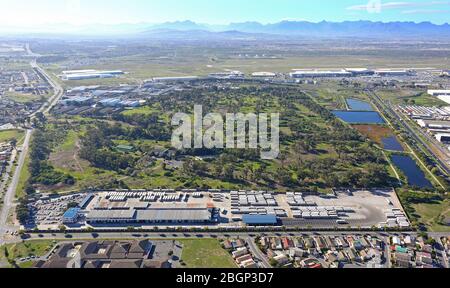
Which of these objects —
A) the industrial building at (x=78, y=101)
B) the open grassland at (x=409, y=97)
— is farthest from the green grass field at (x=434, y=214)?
the industrial building at (x=78, y=101)

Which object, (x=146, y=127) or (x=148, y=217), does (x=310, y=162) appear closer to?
(x=148, y=217)

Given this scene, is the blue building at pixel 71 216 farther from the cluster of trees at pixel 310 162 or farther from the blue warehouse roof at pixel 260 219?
the blue warehouse roof at pixel 260 219

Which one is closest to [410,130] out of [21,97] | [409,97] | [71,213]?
[409,97]

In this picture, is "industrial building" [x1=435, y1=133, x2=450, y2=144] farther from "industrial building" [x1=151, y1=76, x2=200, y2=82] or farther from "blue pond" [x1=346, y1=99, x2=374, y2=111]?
"industrial building" [x1=151, y1=76, x2=200, y2=82]

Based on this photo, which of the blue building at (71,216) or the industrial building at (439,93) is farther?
the industrial building at (439,93)

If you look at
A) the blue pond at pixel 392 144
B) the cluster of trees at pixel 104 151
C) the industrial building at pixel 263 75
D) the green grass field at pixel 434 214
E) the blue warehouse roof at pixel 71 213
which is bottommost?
the green grass field at pixel 434 214
